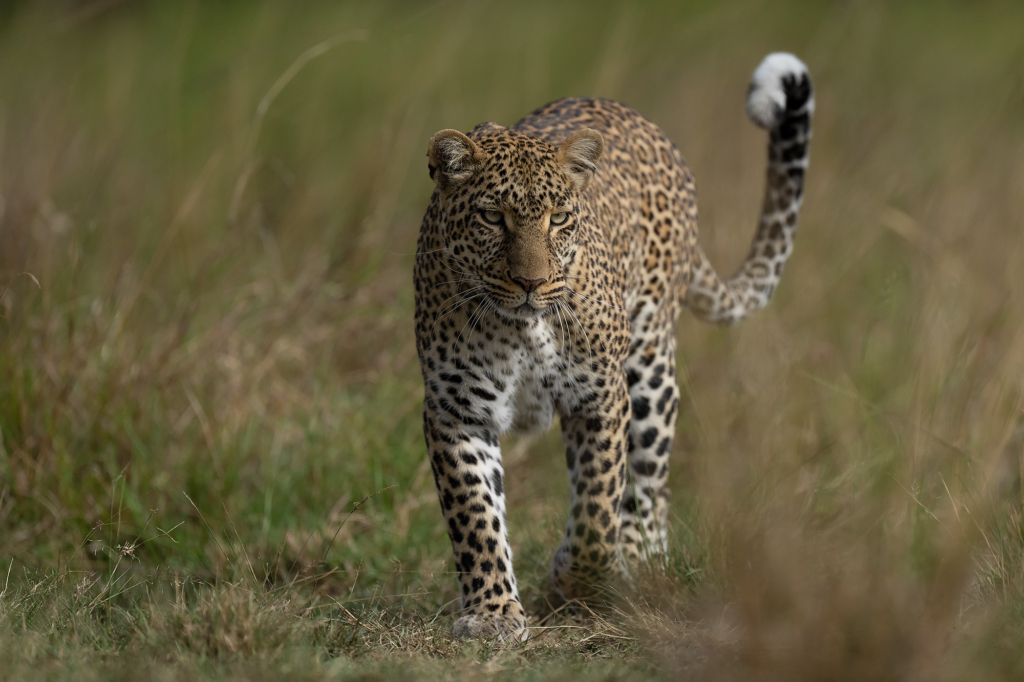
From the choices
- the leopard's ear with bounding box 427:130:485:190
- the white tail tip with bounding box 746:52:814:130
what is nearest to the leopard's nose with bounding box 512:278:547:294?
the leopard's ear with bounding box 427:130:485:190

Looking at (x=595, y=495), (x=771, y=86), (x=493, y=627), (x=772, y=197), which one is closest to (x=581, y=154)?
(x=595, y=495)

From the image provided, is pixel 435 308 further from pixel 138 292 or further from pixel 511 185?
pixel 138 292

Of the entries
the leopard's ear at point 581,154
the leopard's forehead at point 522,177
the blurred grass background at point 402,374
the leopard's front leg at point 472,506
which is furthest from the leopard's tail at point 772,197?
the leopard's front leg at point 472,506

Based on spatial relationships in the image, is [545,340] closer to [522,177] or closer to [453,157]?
[522,177]

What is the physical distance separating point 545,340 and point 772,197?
2.27 metres

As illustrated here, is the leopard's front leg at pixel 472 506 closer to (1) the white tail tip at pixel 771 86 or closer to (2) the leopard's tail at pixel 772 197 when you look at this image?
(2) the leopard's tail at pixel 772 197

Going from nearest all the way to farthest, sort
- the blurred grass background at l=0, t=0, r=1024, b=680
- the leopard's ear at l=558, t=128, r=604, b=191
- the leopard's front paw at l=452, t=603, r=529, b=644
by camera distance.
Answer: the blurred grass background at l=0, t=0, r=1024, b=680
the leopard's front paw at l=452, t=603, r=529, b=644
the leopard's ear at l=558, t=128, r=604, b=191

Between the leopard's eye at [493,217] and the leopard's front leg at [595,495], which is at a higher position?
the leopard's eye at [493,217]

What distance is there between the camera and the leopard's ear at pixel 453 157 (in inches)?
173

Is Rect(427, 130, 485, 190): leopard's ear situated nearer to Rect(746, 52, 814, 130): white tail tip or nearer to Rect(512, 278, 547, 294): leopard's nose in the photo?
Rect(512, 278, 547, 294): leopard's nose

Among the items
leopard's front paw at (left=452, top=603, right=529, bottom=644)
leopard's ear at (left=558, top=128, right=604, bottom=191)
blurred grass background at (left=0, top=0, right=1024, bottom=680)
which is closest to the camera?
blurred grass background at (left=0, top=0, right=1024, bottom=680)

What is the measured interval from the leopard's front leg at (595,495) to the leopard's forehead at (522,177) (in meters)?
0.89

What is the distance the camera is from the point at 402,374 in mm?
7070

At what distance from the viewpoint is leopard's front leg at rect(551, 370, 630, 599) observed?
483 centimetres
